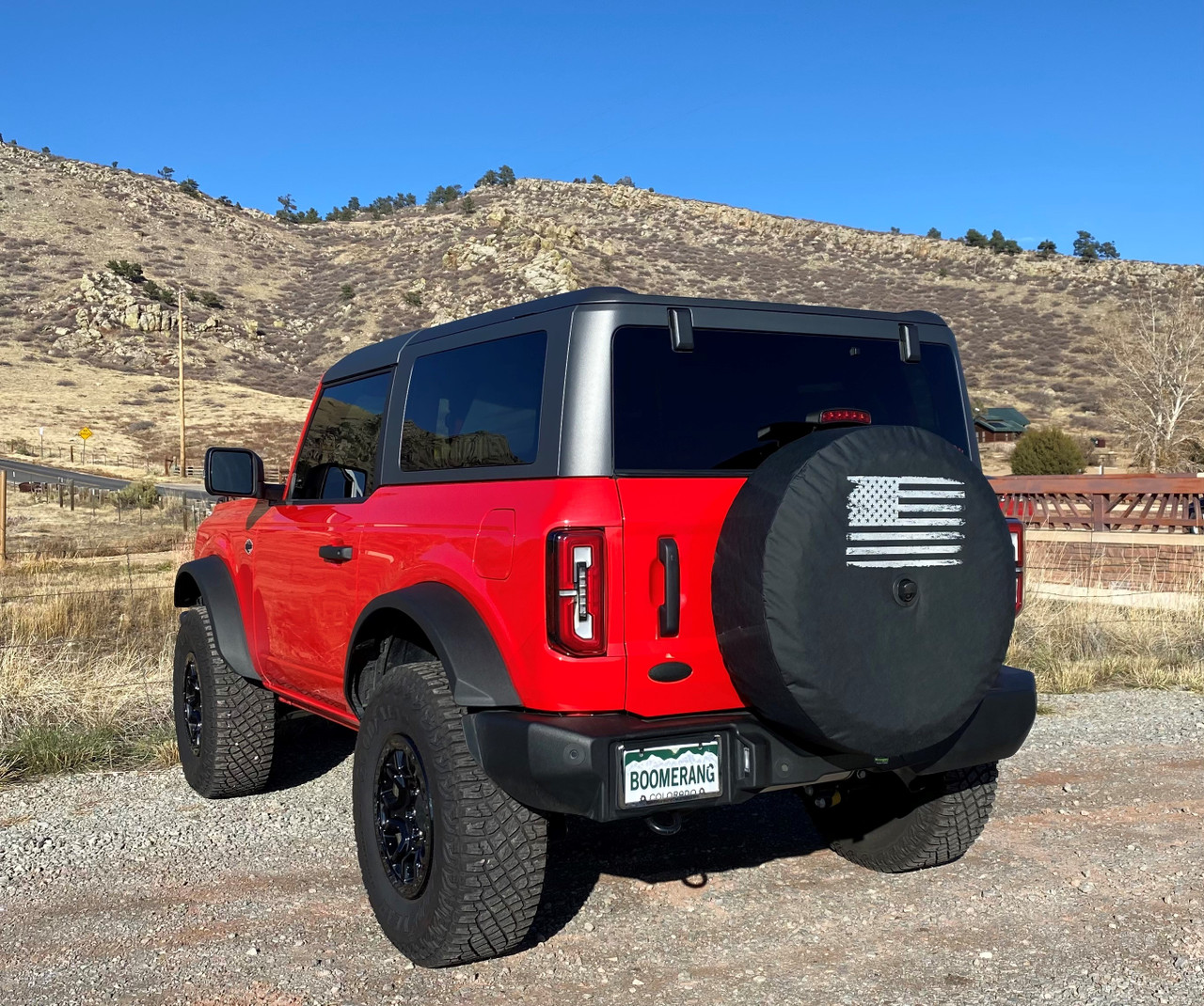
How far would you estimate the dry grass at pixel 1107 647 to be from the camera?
8.88 m

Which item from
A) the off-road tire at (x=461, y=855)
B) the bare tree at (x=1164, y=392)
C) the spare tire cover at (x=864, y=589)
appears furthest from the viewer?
the bare tree at (x=1164, y=392)

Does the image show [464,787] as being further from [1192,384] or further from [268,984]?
[1192,384]

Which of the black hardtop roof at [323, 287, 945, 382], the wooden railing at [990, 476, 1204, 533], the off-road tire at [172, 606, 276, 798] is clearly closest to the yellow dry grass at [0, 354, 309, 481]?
the wooden railing at [990, 476, 1204, 533]

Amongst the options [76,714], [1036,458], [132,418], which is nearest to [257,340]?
[132,418]

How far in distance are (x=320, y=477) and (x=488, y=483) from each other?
1654 millimetres

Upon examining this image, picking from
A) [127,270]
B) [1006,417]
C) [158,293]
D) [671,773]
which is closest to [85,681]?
[671,773]

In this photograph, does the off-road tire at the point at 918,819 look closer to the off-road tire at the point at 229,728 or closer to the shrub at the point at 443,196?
the off-road tire at the point at 229,728

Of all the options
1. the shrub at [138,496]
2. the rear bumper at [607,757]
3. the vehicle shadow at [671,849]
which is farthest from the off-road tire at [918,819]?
the shrub at [138,496]

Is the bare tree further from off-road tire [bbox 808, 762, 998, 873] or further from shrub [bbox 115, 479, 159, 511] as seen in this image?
off-road tire [bbox 808, 762, 998, 873]

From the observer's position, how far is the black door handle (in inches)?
131

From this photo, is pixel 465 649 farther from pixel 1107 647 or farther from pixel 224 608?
pixel 1107 647

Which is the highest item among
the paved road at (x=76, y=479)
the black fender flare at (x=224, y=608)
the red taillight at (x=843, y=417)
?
the paved road at (x=76, y=479)

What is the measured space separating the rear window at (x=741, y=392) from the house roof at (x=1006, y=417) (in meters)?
47.7

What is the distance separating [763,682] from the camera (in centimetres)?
323
